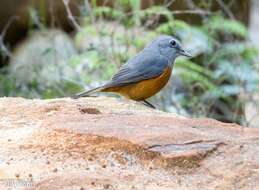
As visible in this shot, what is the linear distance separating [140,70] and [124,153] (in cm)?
193

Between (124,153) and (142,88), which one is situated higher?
(124,153)

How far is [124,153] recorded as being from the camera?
3922 mm

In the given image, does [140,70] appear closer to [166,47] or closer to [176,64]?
[166,47]

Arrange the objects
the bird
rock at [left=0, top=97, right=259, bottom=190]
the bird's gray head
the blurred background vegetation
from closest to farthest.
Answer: rock at [left=0, top=97, right=259, bottom=190] → the bird → the bird's gray head → the blurred background vegetation

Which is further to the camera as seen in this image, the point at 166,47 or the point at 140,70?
the point at 166,47

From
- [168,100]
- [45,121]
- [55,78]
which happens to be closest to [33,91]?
[55,78]

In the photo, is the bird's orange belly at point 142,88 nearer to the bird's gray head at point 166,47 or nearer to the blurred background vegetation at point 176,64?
the bird's gray head at point 166,47

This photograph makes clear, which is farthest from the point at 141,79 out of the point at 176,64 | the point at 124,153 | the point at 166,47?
the point at 176,64

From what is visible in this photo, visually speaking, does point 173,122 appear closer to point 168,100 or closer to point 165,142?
point 165,142

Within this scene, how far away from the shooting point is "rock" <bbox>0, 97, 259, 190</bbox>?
366 centimetres

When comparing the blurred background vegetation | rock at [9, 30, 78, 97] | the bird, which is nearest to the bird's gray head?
the bird

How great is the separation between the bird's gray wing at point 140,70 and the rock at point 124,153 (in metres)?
1.15

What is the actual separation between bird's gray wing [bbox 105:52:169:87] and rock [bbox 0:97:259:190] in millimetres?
1150

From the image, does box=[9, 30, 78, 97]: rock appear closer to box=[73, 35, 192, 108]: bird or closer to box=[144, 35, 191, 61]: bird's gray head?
box=[144, 35, 191, 61]: bird's gray head
